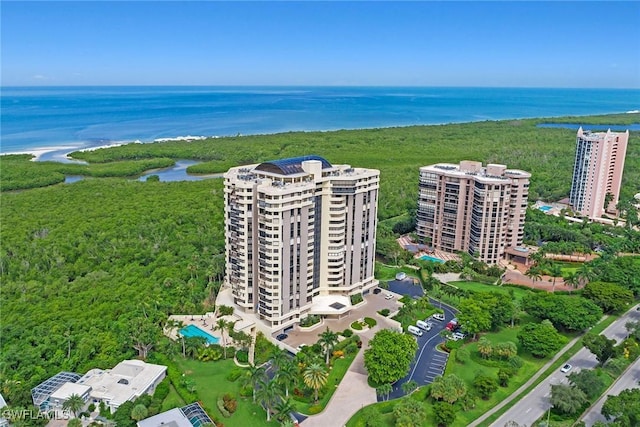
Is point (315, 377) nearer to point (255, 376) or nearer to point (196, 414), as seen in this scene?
point (255, 376)

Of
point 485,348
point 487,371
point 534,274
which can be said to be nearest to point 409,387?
point 487,371

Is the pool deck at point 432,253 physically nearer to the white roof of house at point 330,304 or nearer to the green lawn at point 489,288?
the green lawn at point 489,288

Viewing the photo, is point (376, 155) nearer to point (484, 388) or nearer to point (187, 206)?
point (187, 206)

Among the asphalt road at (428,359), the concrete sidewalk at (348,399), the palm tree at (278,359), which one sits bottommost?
the concrete sidewalk at (348,399)

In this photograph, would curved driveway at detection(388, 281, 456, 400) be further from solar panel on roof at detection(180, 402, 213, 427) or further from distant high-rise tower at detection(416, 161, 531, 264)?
distant high-rise tower at detection(416, 161, 531, 264)

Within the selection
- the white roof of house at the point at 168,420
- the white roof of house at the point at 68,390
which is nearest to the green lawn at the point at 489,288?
the white roof of house at the point at 168,420

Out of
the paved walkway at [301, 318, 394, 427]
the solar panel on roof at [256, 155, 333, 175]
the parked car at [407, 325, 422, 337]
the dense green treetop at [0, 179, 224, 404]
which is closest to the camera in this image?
the paved walkway at [301, 318, 394, 427]

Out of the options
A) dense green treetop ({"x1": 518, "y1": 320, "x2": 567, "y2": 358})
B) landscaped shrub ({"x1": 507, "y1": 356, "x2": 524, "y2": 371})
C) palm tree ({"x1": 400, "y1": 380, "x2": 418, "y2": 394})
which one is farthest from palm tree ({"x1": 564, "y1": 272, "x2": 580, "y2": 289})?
palm tree ({"x1": 400, "y1": 380, "x2": 418, "y2": 394})
